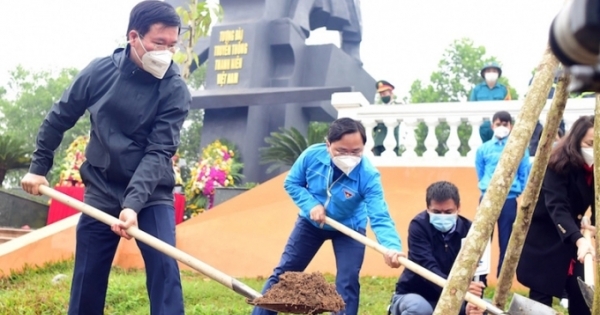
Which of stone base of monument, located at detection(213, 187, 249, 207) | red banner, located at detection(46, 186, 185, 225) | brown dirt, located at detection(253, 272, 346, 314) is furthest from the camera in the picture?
stone base of monument, located at detection(213, 187, 249, 207)

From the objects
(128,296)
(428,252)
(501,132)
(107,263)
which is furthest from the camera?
(501,132)

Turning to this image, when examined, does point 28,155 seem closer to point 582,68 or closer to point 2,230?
point 2,230

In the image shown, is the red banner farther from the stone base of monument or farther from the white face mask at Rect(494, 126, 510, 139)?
the white face mask at Rect(494, 126, 510, 139)

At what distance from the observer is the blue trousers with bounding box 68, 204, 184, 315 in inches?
134

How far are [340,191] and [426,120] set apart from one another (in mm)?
3845

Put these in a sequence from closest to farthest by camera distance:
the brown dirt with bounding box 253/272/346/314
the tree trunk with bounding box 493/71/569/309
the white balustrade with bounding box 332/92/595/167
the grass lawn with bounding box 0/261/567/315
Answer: the tree trunk with bounding box 493/71/569/309
the brown dirt with bounding box 253/272/346/314
the grass lawn with bounding box 0/261/567/315
the white balustrade with bounding box 332/92/595/167

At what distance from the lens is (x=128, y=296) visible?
5.54 m

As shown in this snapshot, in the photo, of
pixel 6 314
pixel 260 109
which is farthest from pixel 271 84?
pixel 6 314

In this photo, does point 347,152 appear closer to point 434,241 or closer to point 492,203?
point 434,241

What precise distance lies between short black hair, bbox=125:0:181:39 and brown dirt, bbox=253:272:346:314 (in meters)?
1.37

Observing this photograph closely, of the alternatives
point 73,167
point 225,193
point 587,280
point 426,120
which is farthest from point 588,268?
point 73,167

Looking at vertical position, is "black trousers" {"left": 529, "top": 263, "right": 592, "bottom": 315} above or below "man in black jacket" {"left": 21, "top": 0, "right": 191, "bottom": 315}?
below

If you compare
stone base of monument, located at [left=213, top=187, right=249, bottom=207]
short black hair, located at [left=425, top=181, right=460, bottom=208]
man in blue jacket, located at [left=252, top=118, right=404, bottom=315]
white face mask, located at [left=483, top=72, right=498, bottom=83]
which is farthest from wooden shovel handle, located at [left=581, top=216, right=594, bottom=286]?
stone base of monument, located at [left=213, top=187, right=249, bottom=207]

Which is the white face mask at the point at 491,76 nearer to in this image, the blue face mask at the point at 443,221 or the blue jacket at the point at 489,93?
the blue jacket at the point at 489,93
